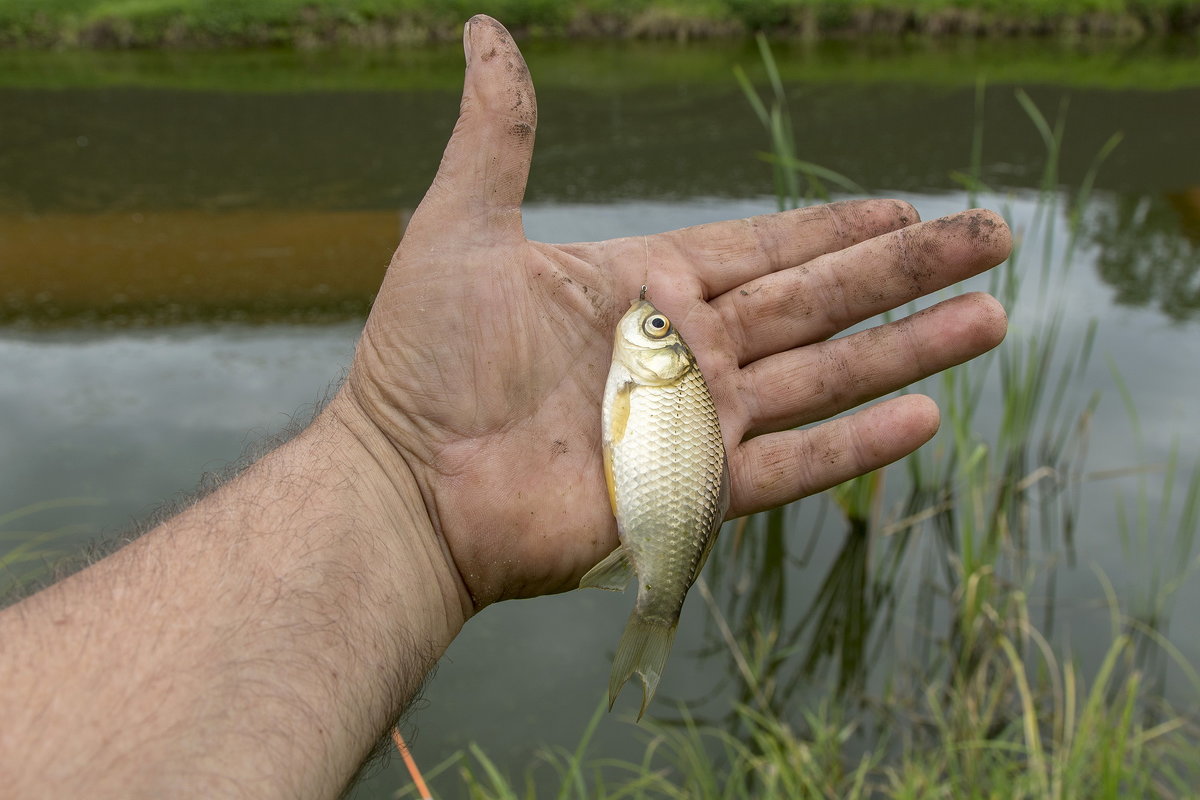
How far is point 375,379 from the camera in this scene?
7.41 ft

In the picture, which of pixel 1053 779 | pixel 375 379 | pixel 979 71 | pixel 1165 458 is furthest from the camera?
pixel 979 71

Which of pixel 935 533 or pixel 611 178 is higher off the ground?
pixel 611 178

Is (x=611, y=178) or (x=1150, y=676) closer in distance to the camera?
(x=1150, y=676)

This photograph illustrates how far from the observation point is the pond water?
4.14 meters

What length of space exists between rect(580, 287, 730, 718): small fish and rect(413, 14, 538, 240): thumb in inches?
16.8

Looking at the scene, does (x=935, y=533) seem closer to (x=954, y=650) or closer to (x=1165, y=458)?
(x=954, y=650)

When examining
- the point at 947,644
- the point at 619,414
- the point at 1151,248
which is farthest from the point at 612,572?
the point at 1151,248

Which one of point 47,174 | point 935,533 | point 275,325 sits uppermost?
point 47,174

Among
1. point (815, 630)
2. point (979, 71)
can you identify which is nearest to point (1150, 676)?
point (815, 630)

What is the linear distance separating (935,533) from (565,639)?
1648mm

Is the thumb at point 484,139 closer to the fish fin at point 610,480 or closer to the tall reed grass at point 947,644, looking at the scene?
the fish fin at point 610,480

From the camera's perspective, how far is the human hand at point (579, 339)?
7.18 ft

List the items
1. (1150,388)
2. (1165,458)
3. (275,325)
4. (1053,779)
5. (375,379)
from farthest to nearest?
(275,325), (1150,388), (1165,458), (1053,779), (375,379)

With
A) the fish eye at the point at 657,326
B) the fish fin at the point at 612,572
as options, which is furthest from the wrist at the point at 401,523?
the fish eye at the point at 657,326
